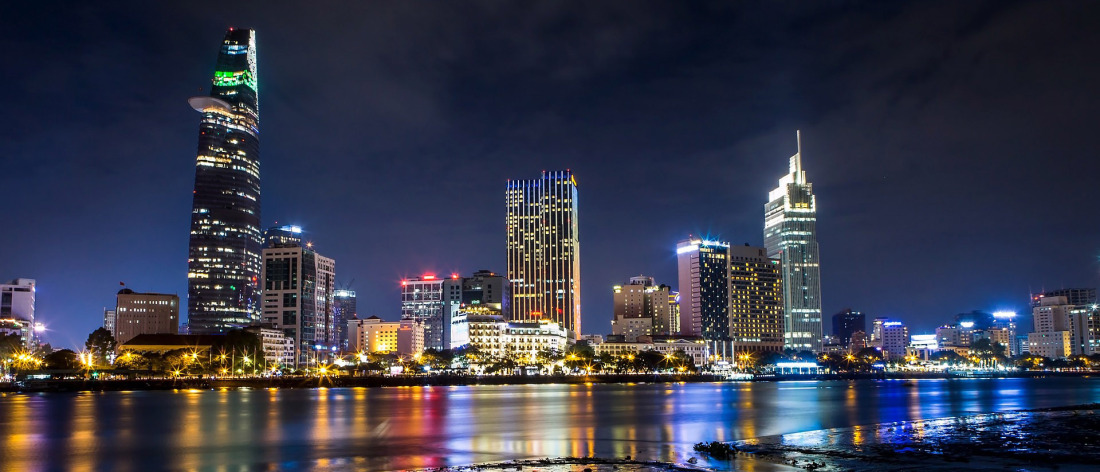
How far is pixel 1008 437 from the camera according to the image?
54.0 m

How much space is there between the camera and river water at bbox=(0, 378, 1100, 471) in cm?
5306

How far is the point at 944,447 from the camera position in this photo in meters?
48.9

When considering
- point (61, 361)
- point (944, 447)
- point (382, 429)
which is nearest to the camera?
point (944, 447)

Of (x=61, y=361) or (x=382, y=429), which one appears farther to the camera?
(x=61, y=361)

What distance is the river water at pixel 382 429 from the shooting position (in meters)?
53.1

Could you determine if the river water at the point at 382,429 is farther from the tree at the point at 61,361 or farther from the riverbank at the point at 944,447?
the tree at the point at 61,361

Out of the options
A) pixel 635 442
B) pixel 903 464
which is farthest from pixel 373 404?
pixel 903 464

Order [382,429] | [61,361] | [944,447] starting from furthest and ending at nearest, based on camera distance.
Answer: [61,361], [382,429], [944,447]

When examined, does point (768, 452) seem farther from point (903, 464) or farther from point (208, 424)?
point (208, 424)

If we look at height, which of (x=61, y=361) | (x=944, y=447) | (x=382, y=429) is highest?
(x=61, y=361)

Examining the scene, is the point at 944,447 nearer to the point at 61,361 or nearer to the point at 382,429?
the point at 382,429

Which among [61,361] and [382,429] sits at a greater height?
[61,361]

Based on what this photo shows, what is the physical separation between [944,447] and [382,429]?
42.8 m

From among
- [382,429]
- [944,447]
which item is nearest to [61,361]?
[382,429]
